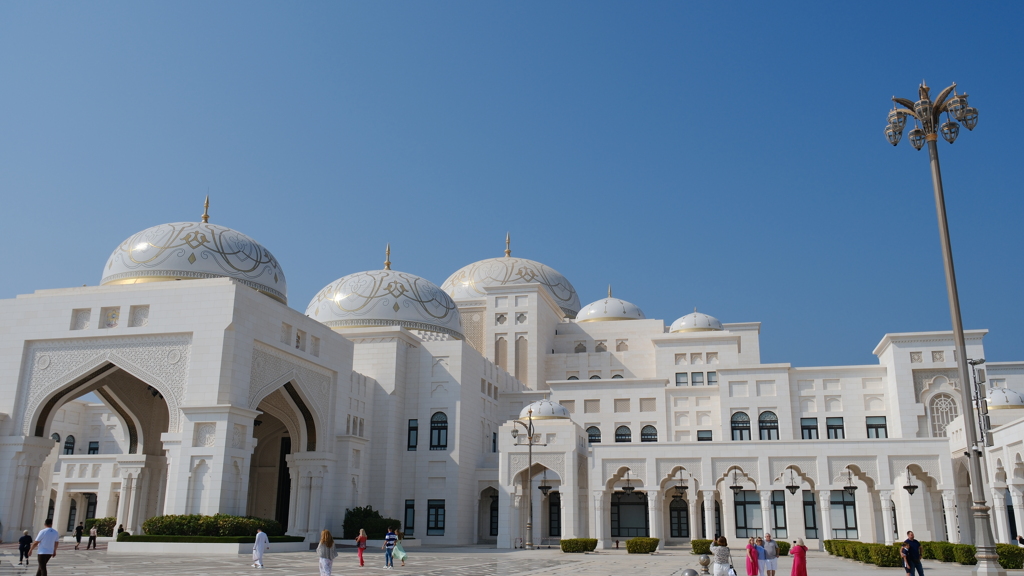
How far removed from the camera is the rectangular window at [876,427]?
36.8m

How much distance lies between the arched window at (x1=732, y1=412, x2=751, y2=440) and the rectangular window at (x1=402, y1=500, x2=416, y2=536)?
1492cm

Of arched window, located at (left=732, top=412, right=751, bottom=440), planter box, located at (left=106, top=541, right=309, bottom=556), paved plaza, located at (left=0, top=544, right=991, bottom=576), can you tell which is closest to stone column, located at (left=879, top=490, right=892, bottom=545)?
paved plaza, located at (left=0, top=544, right=991, bottom=576)

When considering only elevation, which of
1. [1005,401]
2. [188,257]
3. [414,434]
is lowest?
[414,434]

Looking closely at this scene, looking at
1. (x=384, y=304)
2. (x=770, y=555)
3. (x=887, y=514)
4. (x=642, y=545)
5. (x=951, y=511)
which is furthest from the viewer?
(x=384, y=304)

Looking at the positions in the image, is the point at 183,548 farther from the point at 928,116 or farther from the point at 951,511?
the point at 951,511

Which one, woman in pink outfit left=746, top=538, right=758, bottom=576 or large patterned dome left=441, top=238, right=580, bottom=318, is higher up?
large patterned dome left=441, top=238, right=580, bottom=318

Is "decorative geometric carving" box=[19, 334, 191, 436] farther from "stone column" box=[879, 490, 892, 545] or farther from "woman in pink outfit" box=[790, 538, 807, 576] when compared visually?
"stone column" box=[879, 490, 892, 545]

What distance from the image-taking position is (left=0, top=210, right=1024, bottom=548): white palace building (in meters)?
25.7

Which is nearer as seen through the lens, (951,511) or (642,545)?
(642,545)

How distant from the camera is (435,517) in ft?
115

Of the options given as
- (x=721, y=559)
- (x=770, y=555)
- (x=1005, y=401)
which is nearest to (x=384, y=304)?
(x=1005, y=401)

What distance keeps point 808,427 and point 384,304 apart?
20543mm

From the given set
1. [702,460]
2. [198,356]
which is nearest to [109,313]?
[198,356]

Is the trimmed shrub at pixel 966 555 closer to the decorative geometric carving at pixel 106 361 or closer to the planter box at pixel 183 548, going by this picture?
the planter box at pixel 183 548
